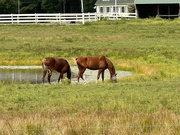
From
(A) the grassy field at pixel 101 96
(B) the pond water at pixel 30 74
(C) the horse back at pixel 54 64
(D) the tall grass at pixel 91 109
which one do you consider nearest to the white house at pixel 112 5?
(A) the grassy field at pixel 101 96

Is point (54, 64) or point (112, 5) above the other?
point (112, 5)

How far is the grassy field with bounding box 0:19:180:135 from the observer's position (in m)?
11.4

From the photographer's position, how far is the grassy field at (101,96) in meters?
11.4

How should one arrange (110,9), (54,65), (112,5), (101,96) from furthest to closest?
1. (110,9)
2. (112,5)
3. (54,65)
4. (101,96)

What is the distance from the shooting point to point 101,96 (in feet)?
55.3

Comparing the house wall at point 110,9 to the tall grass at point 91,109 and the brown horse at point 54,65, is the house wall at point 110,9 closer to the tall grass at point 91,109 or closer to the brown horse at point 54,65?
the brown horse at point 54,65

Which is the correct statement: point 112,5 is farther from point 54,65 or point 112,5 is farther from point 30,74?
point 54,65

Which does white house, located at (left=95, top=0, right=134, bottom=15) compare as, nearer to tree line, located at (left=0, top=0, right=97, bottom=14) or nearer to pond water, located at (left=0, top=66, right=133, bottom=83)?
tree line, located at (left=0, top=0, right=97, bottom=14)

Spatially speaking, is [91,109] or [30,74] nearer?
[91,109]

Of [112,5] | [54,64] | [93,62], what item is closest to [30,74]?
[54,64]

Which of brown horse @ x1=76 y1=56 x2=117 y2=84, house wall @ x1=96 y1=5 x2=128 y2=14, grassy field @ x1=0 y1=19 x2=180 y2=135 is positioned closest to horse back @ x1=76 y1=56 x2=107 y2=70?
brown horse @ x1=76 y1=56 x2=117 y2=84

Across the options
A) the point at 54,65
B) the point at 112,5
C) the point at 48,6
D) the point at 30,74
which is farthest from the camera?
the point at 48,6

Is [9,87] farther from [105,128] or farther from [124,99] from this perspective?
[105,128]

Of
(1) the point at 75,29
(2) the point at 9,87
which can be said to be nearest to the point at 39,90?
(2) the point at 9,87
